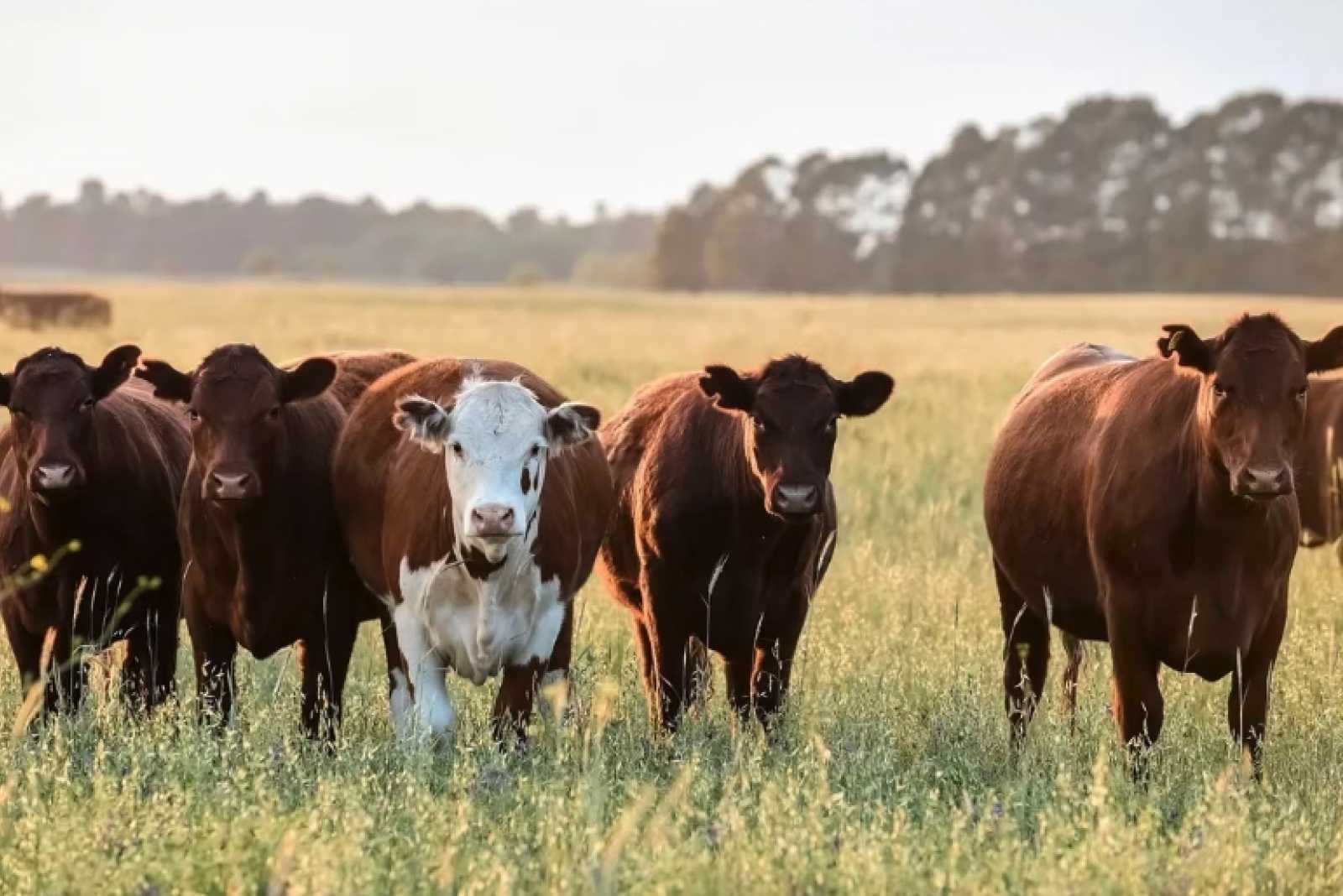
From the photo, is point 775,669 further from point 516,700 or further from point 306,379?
point 306,379

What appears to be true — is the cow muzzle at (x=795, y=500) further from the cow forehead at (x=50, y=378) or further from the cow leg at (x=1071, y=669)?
the cow forehead at (x=50, y=378)

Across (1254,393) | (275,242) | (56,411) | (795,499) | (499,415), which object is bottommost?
(275,242)

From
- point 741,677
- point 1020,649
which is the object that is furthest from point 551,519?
point 1020,649

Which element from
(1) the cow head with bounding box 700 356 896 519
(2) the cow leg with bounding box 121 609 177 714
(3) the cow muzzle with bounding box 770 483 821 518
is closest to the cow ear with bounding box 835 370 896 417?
(1) the cow head with bounding box 700 356 896 519

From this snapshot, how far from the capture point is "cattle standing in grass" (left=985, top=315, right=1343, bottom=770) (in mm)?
6113

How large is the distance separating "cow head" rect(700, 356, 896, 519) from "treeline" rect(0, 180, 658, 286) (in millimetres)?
93478

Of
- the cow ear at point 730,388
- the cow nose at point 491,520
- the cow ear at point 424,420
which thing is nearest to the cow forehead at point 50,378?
the cow ear at point 424,420

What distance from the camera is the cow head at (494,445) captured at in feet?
20.2

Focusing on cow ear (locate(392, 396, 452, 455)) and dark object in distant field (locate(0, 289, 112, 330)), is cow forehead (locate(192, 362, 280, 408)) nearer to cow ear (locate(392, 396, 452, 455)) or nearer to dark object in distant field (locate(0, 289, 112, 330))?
cow ear (locate(392, 396, 452, 455))

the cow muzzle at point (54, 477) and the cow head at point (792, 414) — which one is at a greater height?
the cow head at point (792, 414)

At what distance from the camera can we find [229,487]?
21.4ft

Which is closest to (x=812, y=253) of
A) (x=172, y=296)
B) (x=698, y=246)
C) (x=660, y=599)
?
(x=698, y=246)

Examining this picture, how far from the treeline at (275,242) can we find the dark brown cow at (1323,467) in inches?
3504

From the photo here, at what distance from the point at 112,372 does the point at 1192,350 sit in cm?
392
